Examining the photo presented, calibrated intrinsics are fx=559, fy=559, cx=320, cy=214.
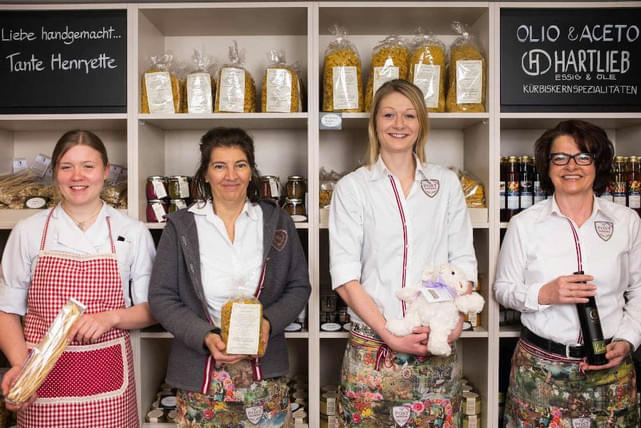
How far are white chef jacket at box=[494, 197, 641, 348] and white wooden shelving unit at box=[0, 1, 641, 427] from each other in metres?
0.25

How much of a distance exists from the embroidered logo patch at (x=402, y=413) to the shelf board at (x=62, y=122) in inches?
55.5

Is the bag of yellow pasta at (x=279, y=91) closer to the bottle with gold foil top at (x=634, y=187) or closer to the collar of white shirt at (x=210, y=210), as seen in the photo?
the collar of white shirt at (x=210, y=210)

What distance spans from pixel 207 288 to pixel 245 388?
306 millimetres

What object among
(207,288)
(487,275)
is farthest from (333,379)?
(207,288)

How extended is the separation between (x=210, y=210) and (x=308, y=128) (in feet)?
1.85

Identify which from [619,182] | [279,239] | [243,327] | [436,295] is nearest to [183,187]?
[279,239]

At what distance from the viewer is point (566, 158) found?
178 centimetres

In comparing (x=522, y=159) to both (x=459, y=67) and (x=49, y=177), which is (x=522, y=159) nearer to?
(x=459, y=67)

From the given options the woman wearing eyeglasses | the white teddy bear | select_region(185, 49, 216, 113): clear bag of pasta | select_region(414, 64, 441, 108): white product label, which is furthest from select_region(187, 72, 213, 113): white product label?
the woman wearing eyeglasses

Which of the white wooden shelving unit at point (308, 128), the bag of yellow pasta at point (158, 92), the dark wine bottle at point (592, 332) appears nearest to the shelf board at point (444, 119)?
the white wooden shelving unit at point (308, 128)

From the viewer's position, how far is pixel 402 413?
1.63 m

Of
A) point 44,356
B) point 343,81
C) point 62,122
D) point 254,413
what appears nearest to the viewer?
point 44,356

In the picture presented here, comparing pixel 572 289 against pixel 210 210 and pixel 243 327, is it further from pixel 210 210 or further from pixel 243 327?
pixel 210 210

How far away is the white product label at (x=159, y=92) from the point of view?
82.6 inches
